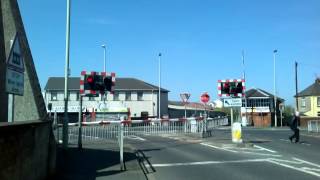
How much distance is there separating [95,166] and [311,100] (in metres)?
93.7

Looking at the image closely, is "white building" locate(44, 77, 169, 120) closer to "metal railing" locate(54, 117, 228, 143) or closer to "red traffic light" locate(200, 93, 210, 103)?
"metal railing" locate(54, 117, 228, 143)

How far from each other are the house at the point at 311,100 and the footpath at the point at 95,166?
87.8 metres

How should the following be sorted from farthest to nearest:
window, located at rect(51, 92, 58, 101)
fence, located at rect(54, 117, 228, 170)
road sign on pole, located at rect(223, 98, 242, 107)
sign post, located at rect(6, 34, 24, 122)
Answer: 1. window, located at rect(51, 92, 58, 101)
2. fence, located at rect(54, 117, 228, 170)
3. road sign on pole, located at rect(223, 98, 242, 107)
4. sign post, located at rect(6, 34, 24, 122)

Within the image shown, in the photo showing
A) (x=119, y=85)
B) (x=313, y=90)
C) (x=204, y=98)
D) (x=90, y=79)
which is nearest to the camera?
(x=90, y=79)

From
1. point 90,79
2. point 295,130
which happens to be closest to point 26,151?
point 90,79

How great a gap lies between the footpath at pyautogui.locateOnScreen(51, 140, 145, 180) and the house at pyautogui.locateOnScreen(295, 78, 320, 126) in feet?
288

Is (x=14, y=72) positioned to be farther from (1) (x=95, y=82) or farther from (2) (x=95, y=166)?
(1) (x=95, y=82)

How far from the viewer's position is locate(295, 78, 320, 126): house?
338 feet

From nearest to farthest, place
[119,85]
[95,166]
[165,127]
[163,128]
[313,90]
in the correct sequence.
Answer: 1. [95,166]
2. [165,127]
3. [163,128]
4. [119,85]
5. [313,90]

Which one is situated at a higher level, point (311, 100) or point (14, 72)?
point (311, 100)

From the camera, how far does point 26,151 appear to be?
34.5 ft

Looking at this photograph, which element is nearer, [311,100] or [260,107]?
[260,107]

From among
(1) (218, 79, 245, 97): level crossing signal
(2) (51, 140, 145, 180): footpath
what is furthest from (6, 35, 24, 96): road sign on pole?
(1) (218, 79, 245, 97): level crossing signal

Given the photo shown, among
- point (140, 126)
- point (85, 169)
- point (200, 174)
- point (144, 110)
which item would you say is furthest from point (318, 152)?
point (144, 110)
